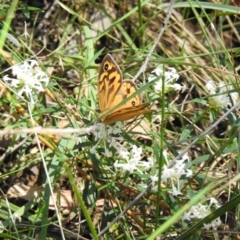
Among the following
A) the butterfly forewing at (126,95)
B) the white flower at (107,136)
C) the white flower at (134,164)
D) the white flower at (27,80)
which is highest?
the white flower at (27,80)

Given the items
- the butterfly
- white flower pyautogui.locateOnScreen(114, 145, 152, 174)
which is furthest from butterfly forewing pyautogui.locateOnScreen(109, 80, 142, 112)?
white flower pyautogui.locateOnScreen(114, 145, 152, 174)

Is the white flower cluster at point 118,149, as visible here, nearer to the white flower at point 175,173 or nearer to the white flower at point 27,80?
the white flower at point 175,173

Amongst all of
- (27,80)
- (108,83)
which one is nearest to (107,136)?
(108,83)

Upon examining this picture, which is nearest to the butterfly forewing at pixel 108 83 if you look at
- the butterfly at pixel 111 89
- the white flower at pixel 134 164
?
the butterfly at pixel 111 89

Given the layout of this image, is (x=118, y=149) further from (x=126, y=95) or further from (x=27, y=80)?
(x=27, y=80)

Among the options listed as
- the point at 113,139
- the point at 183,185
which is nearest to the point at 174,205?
the point at 183,185

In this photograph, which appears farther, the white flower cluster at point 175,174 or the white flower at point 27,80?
the white flower at point 27,80

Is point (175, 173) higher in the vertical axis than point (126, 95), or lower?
lower

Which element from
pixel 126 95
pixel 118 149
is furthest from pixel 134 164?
pixel 126 95

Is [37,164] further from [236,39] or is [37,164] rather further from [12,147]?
[236,39]

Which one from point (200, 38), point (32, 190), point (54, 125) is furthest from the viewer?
point (200, 38)

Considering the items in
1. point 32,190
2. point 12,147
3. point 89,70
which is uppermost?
point 89,70
